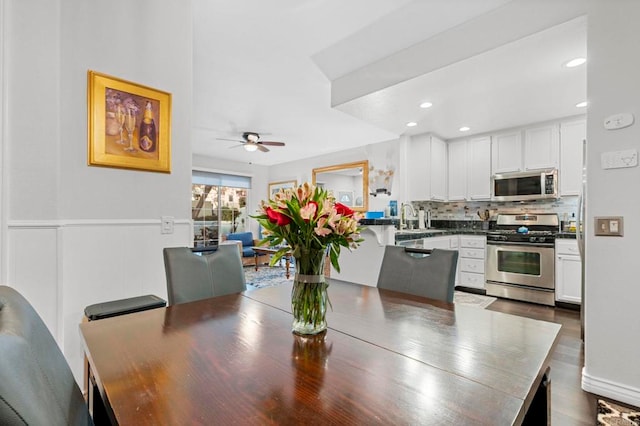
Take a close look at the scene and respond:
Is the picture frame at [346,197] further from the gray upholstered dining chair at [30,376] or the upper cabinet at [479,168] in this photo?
the gray upholstered dining chair at [30,376]

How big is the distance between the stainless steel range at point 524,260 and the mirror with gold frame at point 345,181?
2862 mm

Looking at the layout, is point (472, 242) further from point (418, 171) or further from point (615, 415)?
point (615, 415)

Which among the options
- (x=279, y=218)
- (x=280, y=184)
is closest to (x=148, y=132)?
(x=279, y=218)

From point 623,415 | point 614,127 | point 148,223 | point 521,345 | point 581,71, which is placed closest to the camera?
point 521,345

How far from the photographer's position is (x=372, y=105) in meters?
3.42

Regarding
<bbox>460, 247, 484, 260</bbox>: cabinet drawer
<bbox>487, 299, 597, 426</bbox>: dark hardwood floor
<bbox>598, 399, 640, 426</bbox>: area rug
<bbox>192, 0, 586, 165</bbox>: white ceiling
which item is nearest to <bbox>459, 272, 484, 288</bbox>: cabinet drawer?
<bbox>460, 247, 484, 260</bbox>: cabinet drawer

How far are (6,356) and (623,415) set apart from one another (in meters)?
2.65

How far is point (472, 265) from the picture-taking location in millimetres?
4395

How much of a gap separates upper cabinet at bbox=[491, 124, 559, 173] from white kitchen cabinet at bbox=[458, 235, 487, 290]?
1.08 metres

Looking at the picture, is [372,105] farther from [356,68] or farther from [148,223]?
[148,223]

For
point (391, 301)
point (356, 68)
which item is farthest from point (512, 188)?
point (391, 301)

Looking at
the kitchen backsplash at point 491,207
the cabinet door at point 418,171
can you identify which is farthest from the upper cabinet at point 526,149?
the cabinet door at point 418,171

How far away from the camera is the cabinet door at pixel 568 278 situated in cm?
351

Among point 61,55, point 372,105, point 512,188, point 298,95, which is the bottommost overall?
point 512,188
